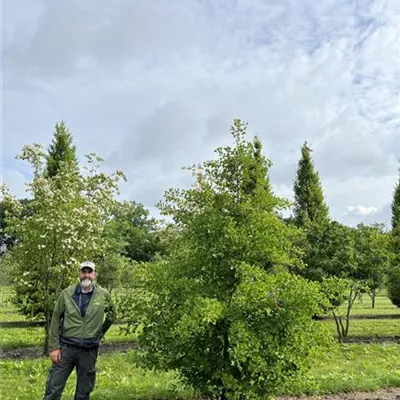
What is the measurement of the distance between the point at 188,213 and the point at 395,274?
15073 mm

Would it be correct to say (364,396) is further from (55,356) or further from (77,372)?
(55,356)

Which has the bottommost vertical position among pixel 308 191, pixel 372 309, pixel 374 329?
pixel 374 329

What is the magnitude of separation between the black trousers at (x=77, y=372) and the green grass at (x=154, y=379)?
58cm

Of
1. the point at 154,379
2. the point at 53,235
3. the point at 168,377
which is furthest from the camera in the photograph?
the point at 53,235

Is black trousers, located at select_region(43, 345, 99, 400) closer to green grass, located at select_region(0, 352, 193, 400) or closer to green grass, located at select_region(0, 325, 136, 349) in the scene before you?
green grass, located at select_region(0, 352, 193, 400)

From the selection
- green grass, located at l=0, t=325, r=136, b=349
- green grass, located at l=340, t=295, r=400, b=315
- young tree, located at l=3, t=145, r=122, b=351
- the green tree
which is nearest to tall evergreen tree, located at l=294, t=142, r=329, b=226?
green grass, located at l=340, t=295, r=400, b=315

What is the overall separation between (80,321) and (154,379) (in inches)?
97.7

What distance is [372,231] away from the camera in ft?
47.4

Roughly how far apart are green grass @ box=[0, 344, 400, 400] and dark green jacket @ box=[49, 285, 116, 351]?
65 centimetres

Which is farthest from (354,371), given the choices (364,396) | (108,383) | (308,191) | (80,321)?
(308,191)

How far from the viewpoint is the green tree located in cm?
467

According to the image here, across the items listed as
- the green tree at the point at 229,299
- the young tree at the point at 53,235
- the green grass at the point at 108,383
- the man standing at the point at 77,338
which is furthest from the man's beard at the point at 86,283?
the young tree at the point at 53,235

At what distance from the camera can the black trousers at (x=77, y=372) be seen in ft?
17.5

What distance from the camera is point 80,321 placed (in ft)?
17.9
